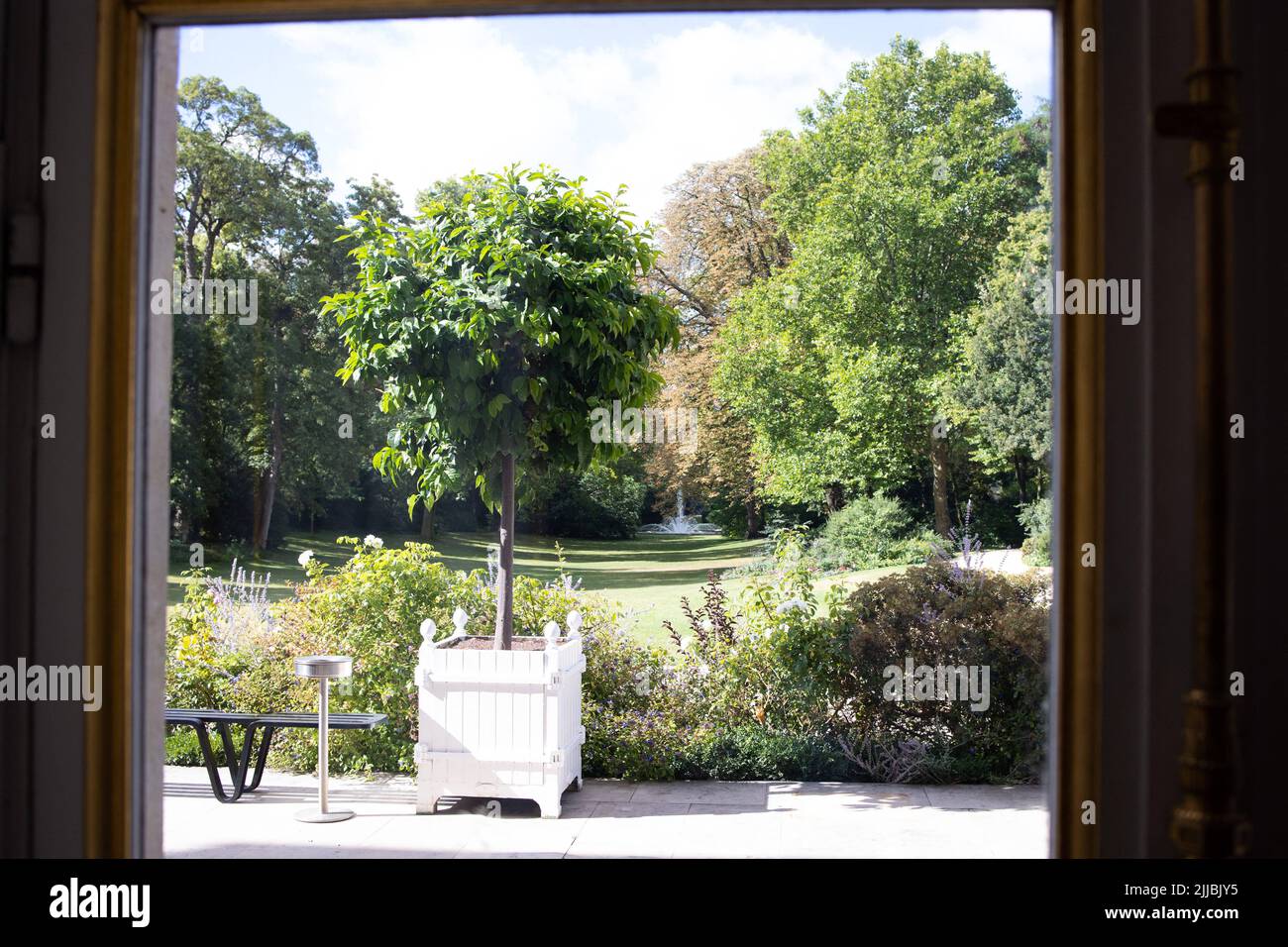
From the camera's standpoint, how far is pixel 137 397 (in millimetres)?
1309

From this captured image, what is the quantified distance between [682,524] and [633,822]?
4.63 ft

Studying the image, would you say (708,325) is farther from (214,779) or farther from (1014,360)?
(214,779)

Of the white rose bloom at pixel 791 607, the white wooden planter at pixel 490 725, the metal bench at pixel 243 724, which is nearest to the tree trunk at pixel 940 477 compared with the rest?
the white rose bloom at pixel 791 607

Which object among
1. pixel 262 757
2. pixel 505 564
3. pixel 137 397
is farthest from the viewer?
pixel 505 564

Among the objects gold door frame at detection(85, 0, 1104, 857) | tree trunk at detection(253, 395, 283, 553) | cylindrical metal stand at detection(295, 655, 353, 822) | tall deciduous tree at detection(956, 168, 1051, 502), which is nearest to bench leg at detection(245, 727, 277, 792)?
cylindrical metal stand at detection(295, 655, 353, 822)

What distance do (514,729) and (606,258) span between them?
1.81 meters

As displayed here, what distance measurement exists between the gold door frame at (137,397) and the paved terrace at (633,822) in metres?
2.01

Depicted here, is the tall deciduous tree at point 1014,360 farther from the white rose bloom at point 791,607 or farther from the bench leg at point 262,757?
the bench leg at point 262,757

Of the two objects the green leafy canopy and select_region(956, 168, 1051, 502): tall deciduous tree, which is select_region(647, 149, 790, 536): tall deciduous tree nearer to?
the green leafy canopy

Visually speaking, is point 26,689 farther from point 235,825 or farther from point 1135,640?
point 235,825

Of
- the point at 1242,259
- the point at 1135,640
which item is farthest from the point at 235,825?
the point at 1242,259

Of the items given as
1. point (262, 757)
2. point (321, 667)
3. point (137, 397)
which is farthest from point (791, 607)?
point (137, 397)

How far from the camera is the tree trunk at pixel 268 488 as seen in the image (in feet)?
13.9

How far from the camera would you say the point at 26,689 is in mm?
1202
